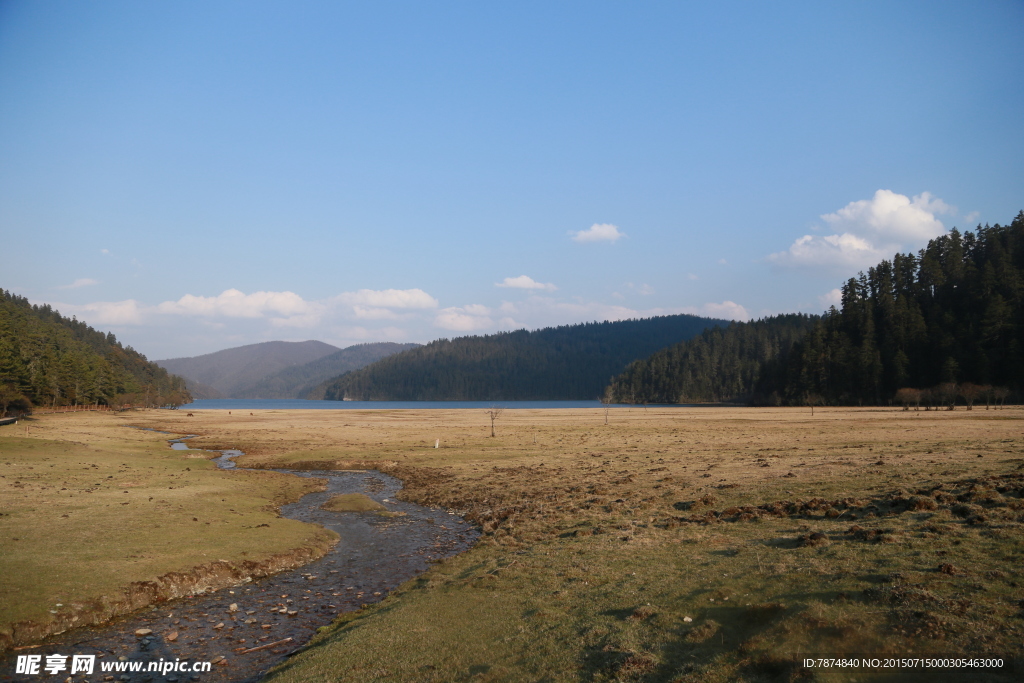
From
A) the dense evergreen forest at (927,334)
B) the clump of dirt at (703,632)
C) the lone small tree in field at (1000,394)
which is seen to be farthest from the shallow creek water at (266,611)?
the lone small tree in field at (1000,394)

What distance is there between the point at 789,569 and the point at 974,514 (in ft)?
23.3

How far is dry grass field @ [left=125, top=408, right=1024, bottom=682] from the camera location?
9000 millimetres

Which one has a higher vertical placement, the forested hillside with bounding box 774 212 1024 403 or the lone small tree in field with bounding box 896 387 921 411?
the forested hillside with bounding box 774 212 1024 403

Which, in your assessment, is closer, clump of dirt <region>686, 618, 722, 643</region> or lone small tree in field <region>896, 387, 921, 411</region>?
clump of dirt <region>686, 618, 722, 643</region>

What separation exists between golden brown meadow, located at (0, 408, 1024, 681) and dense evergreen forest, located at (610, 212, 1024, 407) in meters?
99.4

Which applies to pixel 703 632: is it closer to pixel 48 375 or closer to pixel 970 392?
pixel 970 392

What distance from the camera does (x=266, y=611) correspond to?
15180 millimetres

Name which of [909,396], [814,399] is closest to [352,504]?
[909,396]

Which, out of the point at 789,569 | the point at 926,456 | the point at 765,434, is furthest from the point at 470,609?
the point at 765,434

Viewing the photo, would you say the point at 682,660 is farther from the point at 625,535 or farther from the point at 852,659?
the point at 625,535

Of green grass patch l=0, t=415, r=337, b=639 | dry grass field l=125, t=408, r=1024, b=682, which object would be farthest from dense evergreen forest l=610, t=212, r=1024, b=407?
green grass patch l=0, t=415, r=337, b=639

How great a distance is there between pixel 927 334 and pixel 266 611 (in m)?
151

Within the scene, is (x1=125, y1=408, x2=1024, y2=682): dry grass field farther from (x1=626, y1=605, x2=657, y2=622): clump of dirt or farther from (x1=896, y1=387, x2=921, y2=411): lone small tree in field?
(x1=896, y1=387, x2=921, y2=411): lone small tree in field

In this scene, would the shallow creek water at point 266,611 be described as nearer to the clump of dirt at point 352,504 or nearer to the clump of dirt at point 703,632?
the clump of dirt at point 352,504
